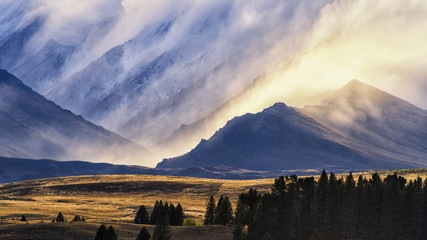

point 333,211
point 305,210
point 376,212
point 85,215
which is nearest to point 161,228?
point 305,210

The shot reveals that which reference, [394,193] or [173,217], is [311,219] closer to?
[394,193]

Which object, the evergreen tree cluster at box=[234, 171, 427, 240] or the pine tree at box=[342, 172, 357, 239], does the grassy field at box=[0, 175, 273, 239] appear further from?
the pine tree at box=[342, 172, 357, 239]

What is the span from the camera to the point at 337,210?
85812 mm

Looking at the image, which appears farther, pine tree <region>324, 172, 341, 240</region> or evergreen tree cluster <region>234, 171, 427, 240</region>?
evergreen tree cluster <region>234, 171, 427, 240</region>

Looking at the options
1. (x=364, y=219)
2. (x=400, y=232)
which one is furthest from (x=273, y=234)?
(x=400, y=232)

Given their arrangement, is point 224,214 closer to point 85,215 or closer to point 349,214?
point 349,214

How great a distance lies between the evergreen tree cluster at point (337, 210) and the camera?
83875 millimetres

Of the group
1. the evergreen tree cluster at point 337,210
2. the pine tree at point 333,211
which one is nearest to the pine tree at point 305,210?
the evergreen tree cluster at point 337,210

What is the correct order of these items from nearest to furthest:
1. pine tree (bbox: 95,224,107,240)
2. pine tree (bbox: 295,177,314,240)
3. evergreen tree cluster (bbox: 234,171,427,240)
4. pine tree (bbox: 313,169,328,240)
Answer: pine tree (bbox: 95,224,107,240) < evergreen tree cluster (bbox: 234,171,427,240) < pine tree (bbox: 313,169,328,240) < pine tree (bbox: 295,177,314,240)

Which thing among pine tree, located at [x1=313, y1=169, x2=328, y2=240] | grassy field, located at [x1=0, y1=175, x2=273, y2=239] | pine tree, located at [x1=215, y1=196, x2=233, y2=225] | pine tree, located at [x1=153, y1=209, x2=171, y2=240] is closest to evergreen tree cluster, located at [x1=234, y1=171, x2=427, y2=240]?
pine tree, located at [x1=313, y1=169, x2=328, y2=240]

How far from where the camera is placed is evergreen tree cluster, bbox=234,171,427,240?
83875 mm

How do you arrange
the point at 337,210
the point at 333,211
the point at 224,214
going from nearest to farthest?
1. the point at 333,211
2. the point at 337,210
3. the point at 224,214

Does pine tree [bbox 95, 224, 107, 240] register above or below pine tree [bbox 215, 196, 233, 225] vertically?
below

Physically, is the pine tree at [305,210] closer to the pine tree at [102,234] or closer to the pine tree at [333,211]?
the pine tree at [333,211]
